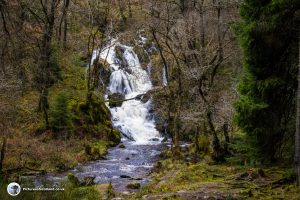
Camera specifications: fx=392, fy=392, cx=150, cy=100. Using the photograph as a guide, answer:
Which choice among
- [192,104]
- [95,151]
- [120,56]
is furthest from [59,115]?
[120,56]

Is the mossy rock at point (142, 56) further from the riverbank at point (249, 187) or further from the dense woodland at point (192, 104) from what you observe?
the riverbank at point (249, 187)

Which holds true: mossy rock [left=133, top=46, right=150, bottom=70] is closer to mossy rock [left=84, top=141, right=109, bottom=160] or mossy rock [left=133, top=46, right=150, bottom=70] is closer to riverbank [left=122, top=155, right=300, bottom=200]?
mossy rock [left=84, top=141, right=109, bottom=160]

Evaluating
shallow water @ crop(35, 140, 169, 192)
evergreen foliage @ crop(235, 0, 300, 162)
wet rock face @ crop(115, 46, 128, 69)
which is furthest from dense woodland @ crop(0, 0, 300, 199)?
wet rock face @ crop(115, 46, 128, 69)

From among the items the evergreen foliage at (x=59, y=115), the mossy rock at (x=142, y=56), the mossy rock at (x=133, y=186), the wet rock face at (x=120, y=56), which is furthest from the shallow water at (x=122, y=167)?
the mossy rock at (x=142, y=56)

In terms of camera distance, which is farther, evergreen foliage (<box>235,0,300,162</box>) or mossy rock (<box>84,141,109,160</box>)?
mossy rock (<box>84,141,109,160</box>)

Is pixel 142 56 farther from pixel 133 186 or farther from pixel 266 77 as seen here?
pixel 266 77

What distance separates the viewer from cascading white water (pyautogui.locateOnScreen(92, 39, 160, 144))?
2800cm

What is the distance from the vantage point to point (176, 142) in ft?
67.3

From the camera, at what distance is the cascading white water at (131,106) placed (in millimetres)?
28000

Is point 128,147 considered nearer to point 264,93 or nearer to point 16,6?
point 264,93

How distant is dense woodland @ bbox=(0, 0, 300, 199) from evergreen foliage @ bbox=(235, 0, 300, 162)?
0.08ft

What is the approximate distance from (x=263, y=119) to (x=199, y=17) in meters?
10.9

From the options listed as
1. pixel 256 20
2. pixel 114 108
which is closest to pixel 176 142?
pixel 114 108

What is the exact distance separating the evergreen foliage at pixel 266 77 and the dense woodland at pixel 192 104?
0.08 ft
